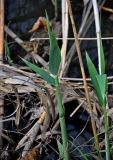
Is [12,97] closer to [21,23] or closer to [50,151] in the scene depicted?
[50,151]

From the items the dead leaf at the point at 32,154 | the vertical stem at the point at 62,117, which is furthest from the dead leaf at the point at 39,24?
the vertical stem at the point at 62,117

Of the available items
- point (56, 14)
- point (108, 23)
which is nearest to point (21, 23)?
point (56, 14)

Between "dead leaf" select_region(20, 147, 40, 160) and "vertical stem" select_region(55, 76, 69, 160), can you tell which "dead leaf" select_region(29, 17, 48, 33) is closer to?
"dead leaf" select_region(20, 147, 40, 160)

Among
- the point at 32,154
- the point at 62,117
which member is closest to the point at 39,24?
the point at 32,154

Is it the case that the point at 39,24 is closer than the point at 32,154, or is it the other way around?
the point at 32,154

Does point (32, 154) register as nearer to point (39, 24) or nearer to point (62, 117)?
point (62, 117)

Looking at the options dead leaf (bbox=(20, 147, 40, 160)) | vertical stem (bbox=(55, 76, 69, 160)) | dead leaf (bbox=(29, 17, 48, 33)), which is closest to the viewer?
vertical stem (bbox=(55, 76, 69, 160))

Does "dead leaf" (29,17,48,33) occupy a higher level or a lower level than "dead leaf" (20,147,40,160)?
higher

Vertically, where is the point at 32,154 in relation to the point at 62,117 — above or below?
below

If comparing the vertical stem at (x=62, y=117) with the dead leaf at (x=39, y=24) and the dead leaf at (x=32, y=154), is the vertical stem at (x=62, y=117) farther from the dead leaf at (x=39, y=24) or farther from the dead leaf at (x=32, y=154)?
the dead leaf at (x=39, y=24)

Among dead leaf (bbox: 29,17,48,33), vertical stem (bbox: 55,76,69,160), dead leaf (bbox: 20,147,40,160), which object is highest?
dead leaf (bbox: 29,17,48,33)

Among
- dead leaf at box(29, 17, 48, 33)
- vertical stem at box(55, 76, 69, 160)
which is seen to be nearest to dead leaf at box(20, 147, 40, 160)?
vertical stem at box(55, 76, 69, 160)

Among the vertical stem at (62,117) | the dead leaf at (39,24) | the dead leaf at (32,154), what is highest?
the dead leaf at (39,24)
